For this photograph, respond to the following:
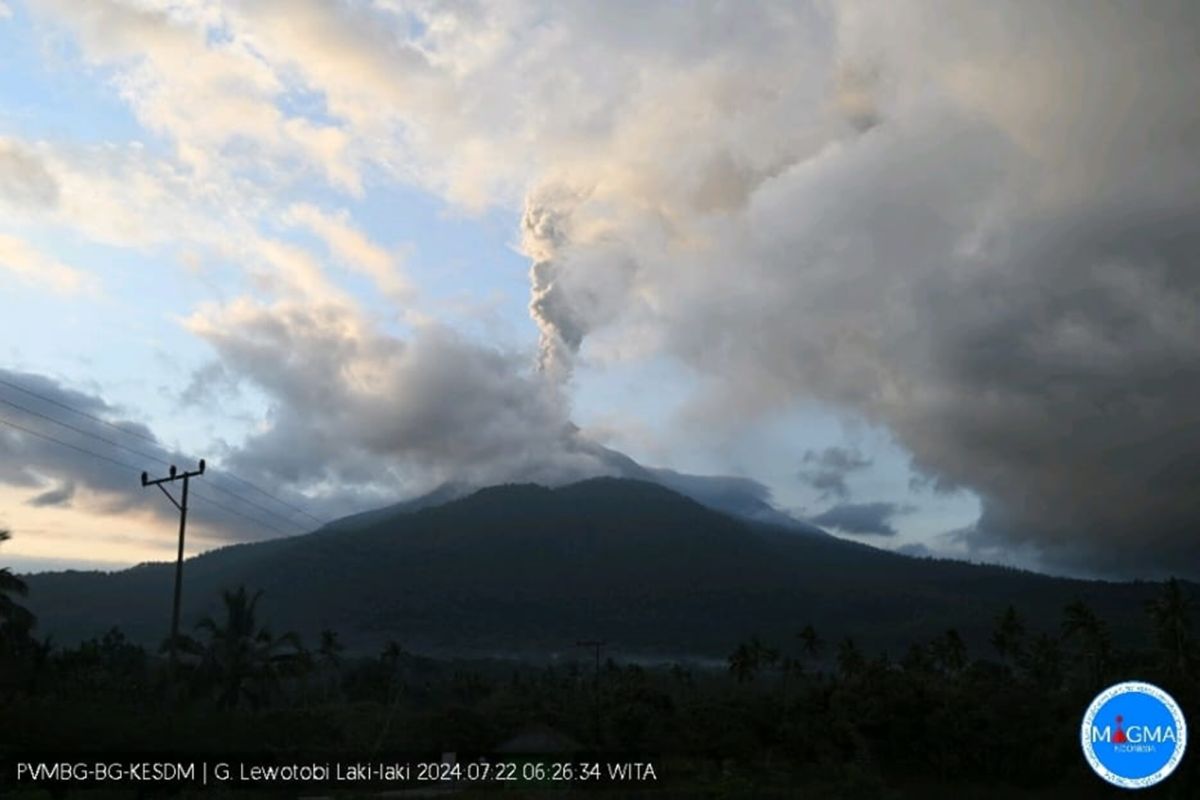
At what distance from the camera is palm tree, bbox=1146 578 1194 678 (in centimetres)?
7656

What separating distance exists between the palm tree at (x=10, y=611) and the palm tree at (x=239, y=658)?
1425 cm

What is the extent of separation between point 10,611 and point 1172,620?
247ft

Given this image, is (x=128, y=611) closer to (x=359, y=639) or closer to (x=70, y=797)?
(x=359, y=639)

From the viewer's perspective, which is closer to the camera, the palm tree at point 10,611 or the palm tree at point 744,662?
the palm tree at point 10,611

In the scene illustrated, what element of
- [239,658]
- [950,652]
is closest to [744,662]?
[950,652]

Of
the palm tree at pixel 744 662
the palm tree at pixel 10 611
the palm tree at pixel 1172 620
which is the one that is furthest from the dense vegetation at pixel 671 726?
the palm tree at pixel 744 662

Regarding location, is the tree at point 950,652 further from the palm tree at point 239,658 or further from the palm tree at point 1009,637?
the palm tree at point 239,658

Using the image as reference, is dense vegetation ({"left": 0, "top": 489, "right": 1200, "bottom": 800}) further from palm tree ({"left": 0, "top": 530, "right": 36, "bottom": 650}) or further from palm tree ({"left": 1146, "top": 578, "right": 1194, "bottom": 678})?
palm tree ({"left": 1146, "top": 578, "right": 1194, "bottom": 678})

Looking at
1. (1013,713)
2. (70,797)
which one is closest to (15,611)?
(70,797)

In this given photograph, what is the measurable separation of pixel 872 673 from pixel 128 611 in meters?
177

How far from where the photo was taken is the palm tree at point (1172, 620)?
7656 cm

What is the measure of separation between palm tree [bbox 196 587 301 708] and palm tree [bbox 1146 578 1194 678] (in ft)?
202
